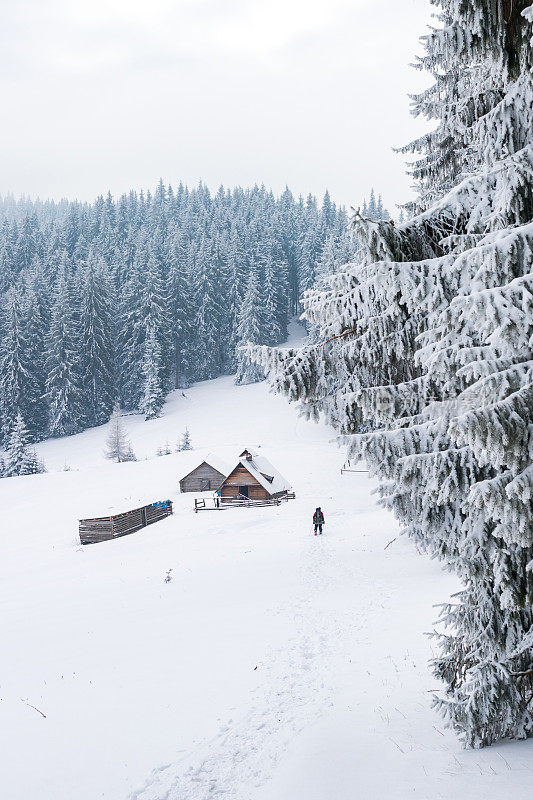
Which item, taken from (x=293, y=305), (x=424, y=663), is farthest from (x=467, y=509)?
(x=293, y=305)

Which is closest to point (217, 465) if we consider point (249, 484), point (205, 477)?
point (205, 477)

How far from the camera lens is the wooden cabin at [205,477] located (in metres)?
35.9

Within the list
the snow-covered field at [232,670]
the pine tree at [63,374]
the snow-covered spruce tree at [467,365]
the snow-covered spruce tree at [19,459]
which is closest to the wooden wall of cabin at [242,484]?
the snow-covered field at [232,670]

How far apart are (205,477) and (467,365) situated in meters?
32.7

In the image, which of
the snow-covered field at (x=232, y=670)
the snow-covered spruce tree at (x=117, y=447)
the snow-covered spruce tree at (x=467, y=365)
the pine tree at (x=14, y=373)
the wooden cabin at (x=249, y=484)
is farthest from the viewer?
the pine tree at (x=14, y=373)

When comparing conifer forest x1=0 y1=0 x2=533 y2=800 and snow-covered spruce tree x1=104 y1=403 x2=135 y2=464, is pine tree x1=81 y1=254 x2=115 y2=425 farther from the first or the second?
conifer forest x1=0 y1=0 x2=533 y2=800

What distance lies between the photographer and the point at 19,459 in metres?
45.8

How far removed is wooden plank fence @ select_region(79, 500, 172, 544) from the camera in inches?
1067

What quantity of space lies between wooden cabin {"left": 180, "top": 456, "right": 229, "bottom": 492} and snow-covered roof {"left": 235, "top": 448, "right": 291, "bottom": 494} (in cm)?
300

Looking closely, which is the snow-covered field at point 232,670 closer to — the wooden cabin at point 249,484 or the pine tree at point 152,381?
the wooden cabin at point 249,484

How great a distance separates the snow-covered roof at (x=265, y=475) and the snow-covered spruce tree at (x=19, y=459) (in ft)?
71.2

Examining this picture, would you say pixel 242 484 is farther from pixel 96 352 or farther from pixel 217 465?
pixel 96 352

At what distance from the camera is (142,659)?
39.4ft

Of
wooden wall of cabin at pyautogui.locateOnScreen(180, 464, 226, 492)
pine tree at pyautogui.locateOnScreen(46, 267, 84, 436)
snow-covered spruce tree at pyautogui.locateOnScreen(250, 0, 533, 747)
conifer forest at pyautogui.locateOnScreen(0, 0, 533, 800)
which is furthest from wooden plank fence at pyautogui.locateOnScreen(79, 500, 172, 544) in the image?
pine tree at pyautogui.locateOnScreen(46, 267, 84, 436)
